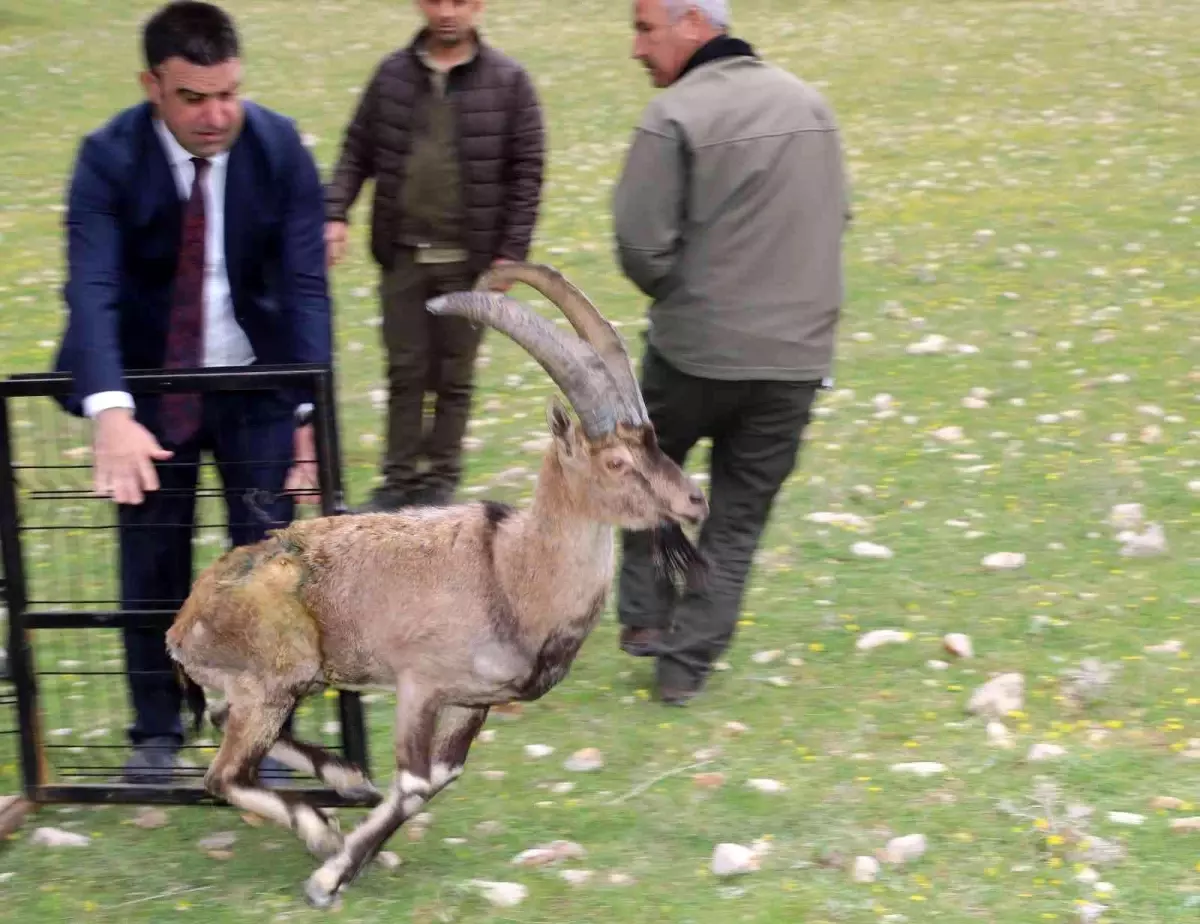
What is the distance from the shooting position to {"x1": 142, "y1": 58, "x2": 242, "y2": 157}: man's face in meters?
5.34

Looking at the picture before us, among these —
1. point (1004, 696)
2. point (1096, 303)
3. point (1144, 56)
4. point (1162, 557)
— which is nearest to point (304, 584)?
point (1004, 696)

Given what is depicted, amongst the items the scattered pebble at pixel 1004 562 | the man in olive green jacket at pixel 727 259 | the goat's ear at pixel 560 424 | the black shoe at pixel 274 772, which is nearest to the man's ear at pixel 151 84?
the goat's ear at pixel 560 424

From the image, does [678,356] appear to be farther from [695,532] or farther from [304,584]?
[304,584]

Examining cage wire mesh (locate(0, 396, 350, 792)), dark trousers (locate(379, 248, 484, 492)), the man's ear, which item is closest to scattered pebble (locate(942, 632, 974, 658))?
cage wire mesh (locate(0, 396, 350, 792))

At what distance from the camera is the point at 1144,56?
73.0ft

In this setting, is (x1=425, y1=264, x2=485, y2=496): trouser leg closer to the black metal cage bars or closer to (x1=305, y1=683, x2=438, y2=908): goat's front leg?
the black metal cage bars

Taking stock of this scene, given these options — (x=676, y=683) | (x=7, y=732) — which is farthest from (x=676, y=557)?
(x=7, y=732)

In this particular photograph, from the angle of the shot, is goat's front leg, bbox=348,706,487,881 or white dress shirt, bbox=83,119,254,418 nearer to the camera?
white dress shirt, bbox=83,119,254,418

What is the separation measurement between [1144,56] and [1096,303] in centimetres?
1108

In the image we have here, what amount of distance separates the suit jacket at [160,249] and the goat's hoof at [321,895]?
1.60m

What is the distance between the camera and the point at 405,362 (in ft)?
28.8

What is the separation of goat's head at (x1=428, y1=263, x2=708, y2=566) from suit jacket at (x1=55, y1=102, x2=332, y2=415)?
0.68 m

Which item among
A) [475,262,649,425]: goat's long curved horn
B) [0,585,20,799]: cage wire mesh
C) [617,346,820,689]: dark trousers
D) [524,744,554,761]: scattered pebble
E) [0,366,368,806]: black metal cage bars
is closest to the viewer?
[0,366,368,806]: black metal cage bars

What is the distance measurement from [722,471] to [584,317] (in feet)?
4.56
